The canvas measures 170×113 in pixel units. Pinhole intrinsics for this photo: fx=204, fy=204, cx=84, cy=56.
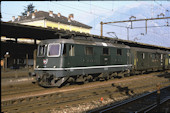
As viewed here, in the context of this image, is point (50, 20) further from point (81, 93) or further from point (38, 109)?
point (38, 109)

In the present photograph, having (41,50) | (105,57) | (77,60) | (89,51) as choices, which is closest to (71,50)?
(77,60)

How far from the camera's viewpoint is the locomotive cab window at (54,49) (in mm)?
13927

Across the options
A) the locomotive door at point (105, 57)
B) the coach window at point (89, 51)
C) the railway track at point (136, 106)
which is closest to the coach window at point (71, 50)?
the coach window at point (89, 51)

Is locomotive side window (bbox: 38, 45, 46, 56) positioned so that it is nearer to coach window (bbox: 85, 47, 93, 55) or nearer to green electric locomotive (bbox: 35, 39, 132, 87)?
green electric locomotive (bbox: 35, 39, 132, 87)

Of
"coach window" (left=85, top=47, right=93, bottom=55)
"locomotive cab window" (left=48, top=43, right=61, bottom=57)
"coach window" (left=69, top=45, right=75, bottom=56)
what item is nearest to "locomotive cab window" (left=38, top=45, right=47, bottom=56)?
"locomotive cab window" (left=48, top=43, right=61, bottom=57)

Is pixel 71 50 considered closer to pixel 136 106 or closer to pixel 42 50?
pixel 42 50

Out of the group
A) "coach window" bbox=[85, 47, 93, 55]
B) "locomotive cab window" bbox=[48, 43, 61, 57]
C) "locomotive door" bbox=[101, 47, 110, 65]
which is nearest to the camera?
"locomotive cab window" bbox=[48, 43, 61, 57]

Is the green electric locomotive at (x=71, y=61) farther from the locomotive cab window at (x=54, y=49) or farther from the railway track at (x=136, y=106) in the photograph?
the railway track at (x=136, y=106)

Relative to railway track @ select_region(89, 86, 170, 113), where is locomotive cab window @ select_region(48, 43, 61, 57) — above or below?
above

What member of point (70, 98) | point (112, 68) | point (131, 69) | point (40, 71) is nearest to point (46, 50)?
point (40, 71)

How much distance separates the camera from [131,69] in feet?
70.0

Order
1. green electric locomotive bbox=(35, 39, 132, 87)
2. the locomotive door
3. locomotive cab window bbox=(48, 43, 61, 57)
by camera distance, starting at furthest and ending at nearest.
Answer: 1. the locomotive door
2. locomotive cab window bbox=(48, 43, 61, 57)
3. green electric locomotive bbox=(35, 39, 132, 87)

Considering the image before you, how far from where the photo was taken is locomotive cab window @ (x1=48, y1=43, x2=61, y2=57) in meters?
13.9

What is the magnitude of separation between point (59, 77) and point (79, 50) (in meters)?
2.49
